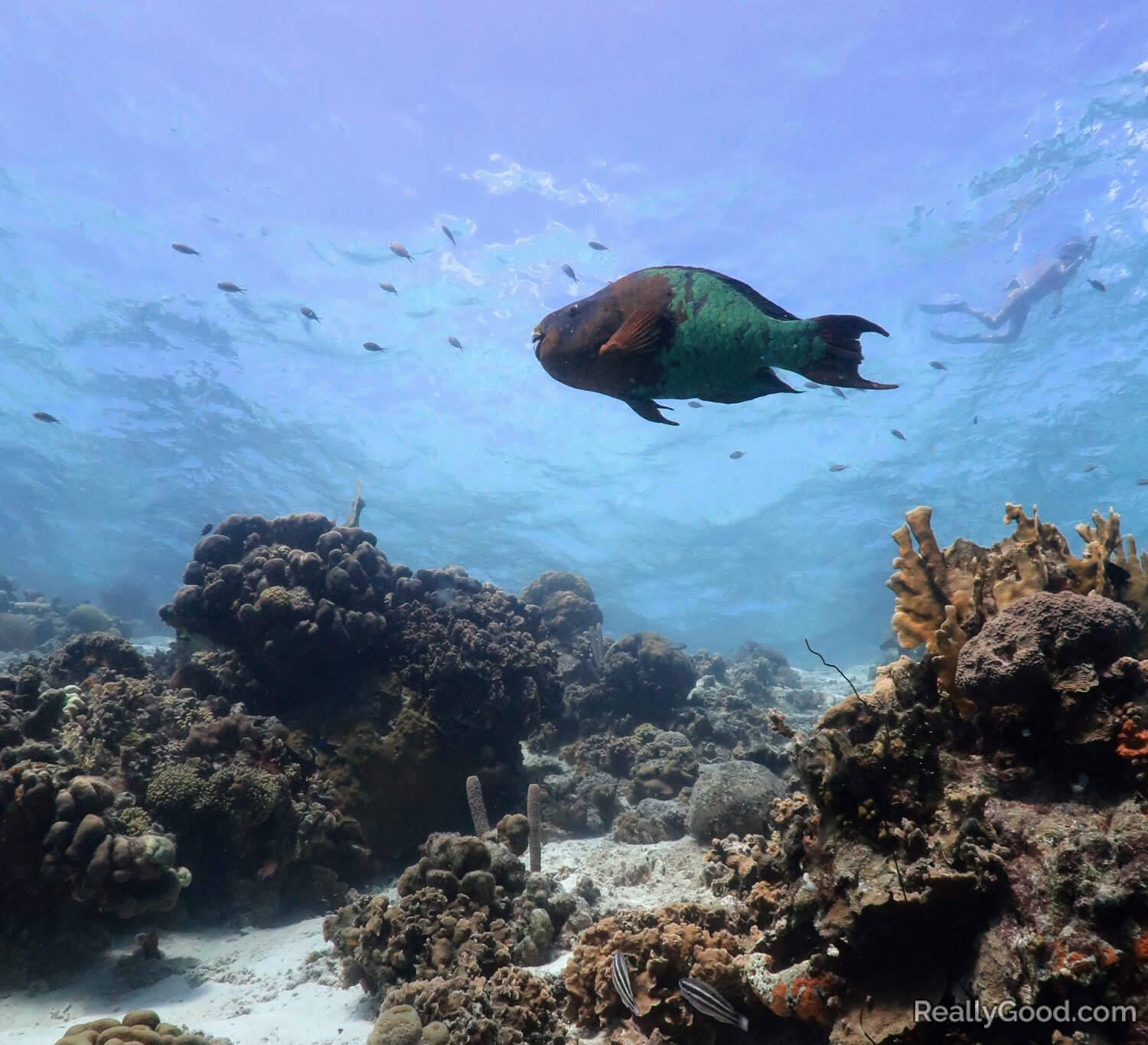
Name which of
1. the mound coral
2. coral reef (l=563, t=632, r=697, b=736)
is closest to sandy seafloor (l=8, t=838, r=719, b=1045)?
the mound coral

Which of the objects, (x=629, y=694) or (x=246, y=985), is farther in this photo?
(x=629, y=694)

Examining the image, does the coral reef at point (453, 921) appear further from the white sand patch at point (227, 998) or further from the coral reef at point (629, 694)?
the coral reef at point (629, 694)

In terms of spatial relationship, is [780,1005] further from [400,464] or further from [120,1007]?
[400,464]

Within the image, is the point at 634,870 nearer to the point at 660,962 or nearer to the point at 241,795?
the point at 660,962

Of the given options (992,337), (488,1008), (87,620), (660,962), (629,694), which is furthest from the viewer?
(992,337)

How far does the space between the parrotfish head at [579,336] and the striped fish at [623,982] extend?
3.37m

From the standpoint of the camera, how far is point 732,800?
20.1 ft

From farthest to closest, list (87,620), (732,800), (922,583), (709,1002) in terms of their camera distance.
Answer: (87,620) < (732,800) < (922,583) < (709,1002)

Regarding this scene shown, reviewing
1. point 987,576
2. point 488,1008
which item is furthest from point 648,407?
point 488,1008

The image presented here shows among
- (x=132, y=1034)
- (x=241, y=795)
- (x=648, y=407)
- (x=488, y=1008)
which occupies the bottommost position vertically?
(x=132, y=1034)

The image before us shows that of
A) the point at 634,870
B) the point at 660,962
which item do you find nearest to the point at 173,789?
the point at 634,870

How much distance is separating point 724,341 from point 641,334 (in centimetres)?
30

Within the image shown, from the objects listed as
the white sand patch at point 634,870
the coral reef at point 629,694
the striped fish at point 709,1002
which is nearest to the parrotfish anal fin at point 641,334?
the striped fish at point 709,1002

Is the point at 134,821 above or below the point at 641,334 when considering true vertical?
below
